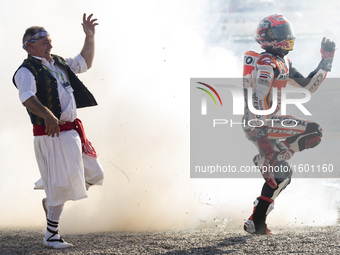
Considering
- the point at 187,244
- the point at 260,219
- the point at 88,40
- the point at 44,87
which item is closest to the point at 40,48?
the point at 44,87

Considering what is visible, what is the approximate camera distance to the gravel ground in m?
5.62

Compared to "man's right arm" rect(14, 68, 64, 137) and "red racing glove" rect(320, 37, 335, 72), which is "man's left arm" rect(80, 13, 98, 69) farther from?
"red racing glove" rect(320, 37, 335, 72)

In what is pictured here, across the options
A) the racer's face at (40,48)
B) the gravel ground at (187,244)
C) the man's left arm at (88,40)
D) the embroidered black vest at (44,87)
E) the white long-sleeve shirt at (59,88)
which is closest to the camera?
the gravel ground at (187,244)

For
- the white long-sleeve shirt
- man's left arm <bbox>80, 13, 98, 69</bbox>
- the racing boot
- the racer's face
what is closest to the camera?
the white long-sleeve shirt

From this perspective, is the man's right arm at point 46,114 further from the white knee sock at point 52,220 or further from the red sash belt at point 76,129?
the white knee sock at point 52,220

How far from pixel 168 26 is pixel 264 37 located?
3.97 metres

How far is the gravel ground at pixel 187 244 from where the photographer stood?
18.4ft

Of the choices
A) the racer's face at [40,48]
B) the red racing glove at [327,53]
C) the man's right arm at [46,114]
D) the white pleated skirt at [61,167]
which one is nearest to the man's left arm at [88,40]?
the racer's face at [40,48]

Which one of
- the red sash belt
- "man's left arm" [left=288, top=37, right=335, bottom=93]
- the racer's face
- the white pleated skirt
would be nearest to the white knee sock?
the white pleated skirt

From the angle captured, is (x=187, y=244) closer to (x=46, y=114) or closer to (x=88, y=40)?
(x=46, y=114)

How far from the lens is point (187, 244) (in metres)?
5.98

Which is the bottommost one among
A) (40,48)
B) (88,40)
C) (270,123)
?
(270,123)

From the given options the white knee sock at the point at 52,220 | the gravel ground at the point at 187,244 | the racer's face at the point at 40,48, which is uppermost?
the racer's face at the point at 40,48

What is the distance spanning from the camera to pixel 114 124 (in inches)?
369
